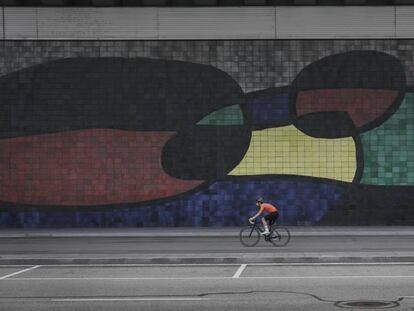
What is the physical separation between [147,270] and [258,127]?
46.6 feet

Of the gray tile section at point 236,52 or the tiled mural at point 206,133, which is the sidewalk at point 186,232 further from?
the gray tile section at point 236,52

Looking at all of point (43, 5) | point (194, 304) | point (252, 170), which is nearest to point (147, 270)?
point (194, 304)

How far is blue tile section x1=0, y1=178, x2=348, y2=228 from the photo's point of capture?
32844 millimetres

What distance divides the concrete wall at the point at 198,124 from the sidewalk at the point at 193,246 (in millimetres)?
1183

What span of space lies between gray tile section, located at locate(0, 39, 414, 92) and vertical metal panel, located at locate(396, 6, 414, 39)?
0.91ft

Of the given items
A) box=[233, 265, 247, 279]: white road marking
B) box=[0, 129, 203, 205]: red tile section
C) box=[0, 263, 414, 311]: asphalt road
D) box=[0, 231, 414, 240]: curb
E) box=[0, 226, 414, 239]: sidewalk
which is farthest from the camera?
box=[0, 129, 203, 205]: red tile section

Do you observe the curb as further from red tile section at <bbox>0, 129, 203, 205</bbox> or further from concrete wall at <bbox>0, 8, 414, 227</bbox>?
red tile section at <bbox>0, 129, 203, 205</bbox>

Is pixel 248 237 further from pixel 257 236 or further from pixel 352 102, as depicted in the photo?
pixel 352 102

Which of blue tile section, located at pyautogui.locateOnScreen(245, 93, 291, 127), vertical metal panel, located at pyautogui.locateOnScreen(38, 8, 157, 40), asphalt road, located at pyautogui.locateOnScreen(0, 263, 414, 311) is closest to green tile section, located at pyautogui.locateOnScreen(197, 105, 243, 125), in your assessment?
blue tile section, located at pyautogui.locateOnScreen(245, 93, 291, 127)

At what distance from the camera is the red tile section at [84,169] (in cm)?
3300

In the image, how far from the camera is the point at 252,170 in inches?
1294

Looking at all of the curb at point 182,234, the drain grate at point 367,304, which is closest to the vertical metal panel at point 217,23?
the curb at point 182,234

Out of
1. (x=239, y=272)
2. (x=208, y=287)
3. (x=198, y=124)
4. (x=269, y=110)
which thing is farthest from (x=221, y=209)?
(x=208, y=287)

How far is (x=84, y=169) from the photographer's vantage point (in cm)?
3309
